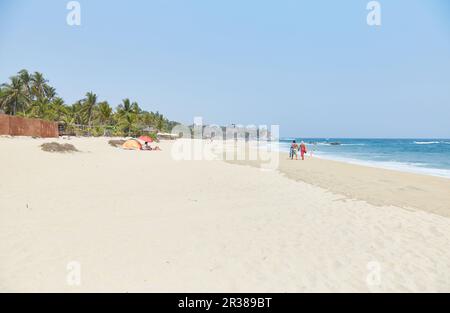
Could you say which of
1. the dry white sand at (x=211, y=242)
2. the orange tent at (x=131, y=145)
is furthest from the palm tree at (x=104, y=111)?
the dry white sand at (x=211, y=242)

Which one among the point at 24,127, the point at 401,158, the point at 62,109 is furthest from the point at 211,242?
the point at 62,109

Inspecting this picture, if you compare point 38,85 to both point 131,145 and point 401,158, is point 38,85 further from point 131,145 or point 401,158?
point 401,158

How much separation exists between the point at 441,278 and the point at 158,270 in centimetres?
398

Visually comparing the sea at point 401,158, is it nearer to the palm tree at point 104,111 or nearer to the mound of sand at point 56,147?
the mound of sand at point 56,147

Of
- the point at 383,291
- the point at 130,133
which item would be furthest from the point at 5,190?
the point at 130,133

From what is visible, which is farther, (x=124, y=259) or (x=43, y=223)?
(x=43, y=223)

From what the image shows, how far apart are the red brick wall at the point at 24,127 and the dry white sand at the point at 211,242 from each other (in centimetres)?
2569

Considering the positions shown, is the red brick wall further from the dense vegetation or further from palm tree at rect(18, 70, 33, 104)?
palm tree at rect(18, 70, 33, 104)

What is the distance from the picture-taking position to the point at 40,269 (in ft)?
12.7

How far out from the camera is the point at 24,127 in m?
31.5

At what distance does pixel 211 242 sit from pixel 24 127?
35114 mm

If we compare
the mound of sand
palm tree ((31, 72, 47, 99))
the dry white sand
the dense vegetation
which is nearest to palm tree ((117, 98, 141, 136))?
the dense vegetation
